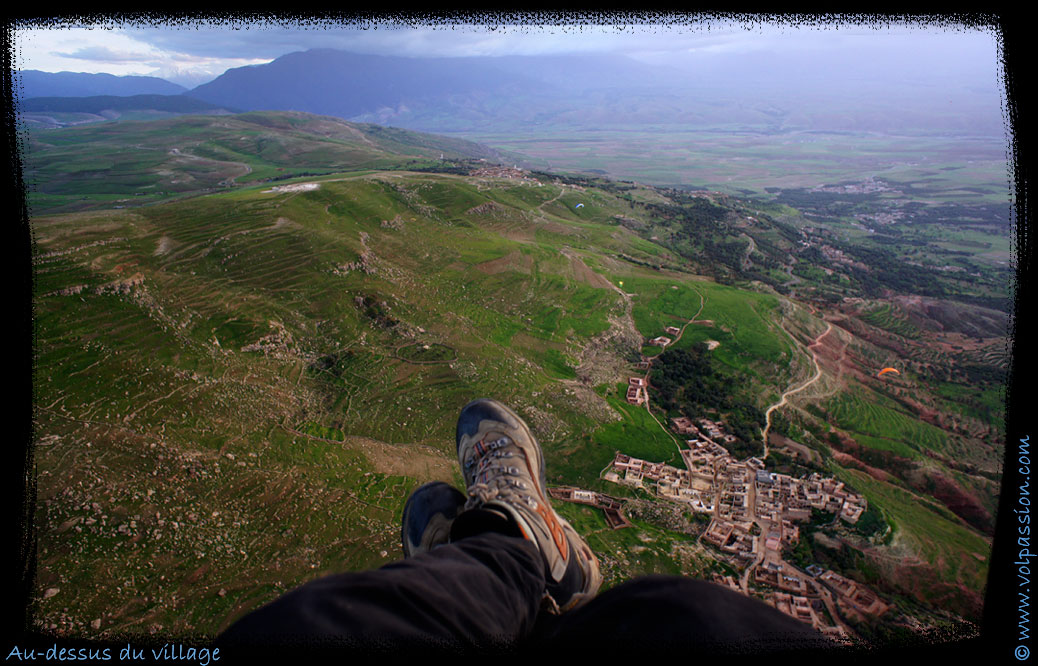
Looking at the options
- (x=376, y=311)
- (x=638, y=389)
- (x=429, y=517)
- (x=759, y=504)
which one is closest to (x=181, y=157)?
(x=376, y=311)

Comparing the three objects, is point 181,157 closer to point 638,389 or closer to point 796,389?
point 638,389

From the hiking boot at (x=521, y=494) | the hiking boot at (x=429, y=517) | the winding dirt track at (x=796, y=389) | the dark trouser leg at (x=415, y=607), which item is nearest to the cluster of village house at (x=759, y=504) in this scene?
the winding dirt track at (x=796, y=389)

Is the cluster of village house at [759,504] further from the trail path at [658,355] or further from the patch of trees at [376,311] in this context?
the patch of trees at [376,311]

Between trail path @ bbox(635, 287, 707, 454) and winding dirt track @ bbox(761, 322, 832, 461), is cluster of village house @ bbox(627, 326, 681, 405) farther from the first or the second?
winding dirt track @ bbox(761, 322, 832, 461)

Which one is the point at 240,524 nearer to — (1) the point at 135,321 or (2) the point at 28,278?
(2) the point at 28,278

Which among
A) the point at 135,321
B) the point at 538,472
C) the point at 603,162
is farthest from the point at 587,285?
the point at 603,162

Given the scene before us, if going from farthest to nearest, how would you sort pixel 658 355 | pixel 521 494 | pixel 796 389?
pixel 658 355
pixel 796 389
pixel 521 494
